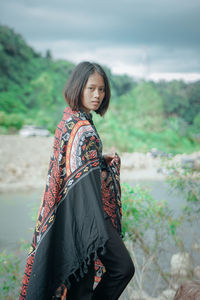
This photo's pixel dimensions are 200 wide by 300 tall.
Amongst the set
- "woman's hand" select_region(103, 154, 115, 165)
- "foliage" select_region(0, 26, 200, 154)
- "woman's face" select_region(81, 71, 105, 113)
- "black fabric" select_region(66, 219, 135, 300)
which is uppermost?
"foliage" select_region(0, 26, 200, 154)

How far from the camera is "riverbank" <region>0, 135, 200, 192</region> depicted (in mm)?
6598

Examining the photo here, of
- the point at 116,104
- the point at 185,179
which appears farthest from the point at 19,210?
the point at 116,104

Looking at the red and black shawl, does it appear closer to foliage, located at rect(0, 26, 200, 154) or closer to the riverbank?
the riverbank

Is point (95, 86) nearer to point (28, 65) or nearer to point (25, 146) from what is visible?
point (25, 146)

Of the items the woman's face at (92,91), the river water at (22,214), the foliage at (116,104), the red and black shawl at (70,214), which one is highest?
the foliage at (116,104)

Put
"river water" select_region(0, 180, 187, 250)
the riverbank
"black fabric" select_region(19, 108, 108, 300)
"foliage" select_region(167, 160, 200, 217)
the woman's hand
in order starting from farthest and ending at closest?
the riverbank → "river water" select_region(0, 180, 187, 250) → "foliage" select_region(167, 160, 200, 217) → the woman's hand → "black fabric" select_region(19, 108, 108, 300)

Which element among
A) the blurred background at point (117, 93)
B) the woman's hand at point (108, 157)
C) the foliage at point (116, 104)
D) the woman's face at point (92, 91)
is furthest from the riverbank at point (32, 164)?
the woman's face at point (92, 91)

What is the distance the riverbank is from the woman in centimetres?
494

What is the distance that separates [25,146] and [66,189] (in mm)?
6919

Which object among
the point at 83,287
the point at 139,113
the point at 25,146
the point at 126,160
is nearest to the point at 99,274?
the point at 83,287

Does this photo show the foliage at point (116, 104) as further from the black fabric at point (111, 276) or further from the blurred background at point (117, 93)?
the black fabric at point (111, 276)

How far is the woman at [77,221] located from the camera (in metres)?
1.33

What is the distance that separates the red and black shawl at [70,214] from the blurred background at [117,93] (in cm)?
108

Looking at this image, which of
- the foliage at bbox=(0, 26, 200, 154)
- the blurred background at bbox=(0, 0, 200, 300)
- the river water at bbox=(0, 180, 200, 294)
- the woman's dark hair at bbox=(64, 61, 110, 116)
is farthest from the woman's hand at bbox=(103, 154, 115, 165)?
the foliage at bbox=(0, 26, 200, 154)
